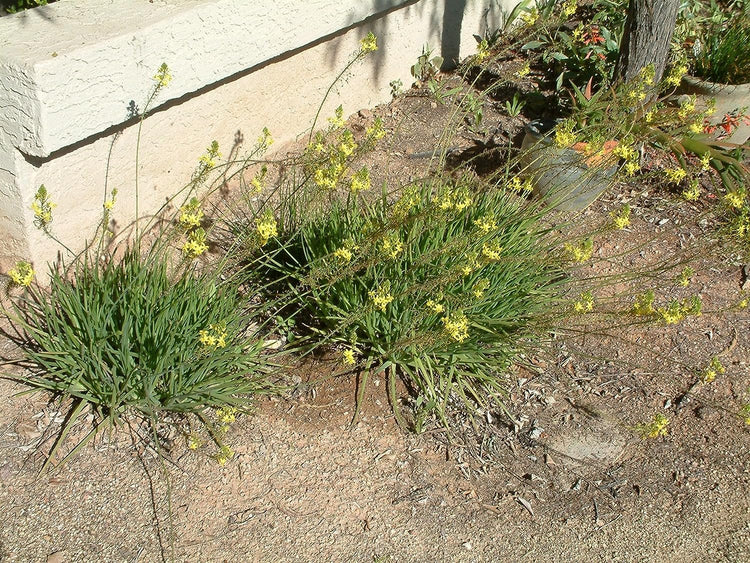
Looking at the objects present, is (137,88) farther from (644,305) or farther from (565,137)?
(644,305)

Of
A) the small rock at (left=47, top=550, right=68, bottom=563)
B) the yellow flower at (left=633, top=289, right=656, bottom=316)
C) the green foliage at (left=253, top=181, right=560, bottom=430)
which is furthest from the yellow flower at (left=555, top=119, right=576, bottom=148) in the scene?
the small rock at (left=47, top=550, right=68, bottom=563)

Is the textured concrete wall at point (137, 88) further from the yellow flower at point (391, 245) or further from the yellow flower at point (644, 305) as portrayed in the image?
the yellow flower at point (644, 305)

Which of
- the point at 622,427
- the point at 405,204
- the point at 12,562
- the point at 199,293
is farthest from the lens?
the point at 622,427

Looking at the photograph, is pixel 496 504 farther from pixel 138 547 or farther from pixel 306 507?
pixel 138 547

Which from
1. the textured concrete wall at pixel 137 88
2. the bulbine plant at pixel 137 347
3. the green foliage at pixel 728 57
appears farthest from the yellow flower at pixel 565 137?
the green foliage at pixel 728 57

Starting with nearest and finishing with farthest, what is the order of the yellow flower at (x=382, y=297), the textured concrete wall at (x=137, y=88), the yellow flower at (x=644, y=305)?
the yellow flower at (x=644, y=305) < the yellow flower at (x=382, y=297) < the textured concrete wall at (x=137, y=88)

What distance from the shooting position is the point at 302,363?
315 cm

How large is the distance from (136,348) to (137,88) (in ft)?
3.45

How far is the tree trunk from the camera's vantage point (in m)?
4.23

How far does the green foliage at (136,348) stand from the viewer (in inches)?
106

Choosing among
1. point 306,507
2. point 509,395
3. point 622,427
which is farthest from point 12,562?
point 622,427

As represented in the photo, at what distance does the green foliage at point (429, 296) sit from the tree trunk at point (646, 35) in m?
1.66

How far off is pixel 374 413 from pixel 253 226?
913 millimetres

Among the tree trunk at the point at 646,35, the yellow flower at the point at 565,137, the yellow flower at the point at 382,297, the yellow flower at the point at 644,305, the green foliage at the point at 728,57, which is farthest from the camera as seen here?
the green foliage at the point at 728,57
